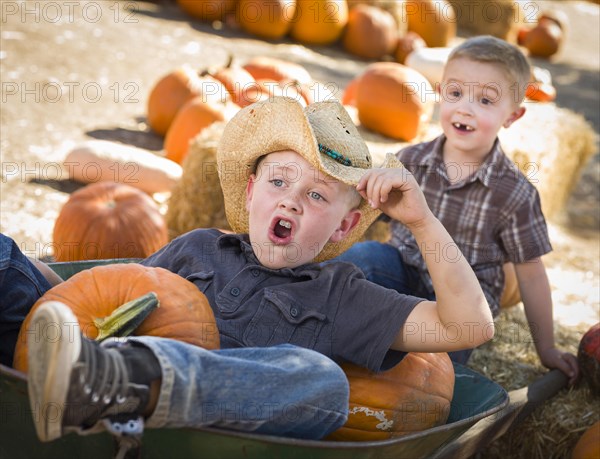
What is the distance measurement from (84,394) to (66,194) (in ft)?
10.3

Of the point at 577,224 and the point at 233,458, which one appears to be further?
the point at 577,224

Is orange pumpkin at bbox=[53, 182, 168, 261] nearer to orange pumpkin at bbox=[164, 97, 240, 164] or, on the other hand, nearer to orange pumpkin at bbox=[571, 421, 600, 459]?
orange pumpkin at bbox=[164, 97, 240, 164]

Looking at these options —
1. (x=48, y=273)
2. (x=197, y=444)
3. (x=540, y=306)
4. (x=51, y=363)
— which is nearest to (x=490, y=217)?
(x=540, y=306)

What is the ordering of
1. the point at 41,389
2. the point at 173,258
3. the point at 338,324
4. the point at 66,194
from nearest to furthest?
the point at 41,389 < the point at 338,324 < the point at 173,258 < the point at 66,194

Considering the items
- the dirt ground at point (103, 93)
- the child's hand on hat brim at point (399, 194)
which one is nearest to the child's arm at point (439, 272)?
the child's hand on hat brim at point (399, 194)

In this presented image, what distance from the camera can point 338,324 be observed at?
2088mm

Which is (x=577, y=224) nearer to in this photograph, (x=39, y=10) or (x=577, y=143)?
(x=577, y=143)

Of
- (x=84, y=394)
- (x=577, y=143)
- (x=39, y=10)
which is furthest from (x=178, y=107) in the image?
(x=84, y=394)

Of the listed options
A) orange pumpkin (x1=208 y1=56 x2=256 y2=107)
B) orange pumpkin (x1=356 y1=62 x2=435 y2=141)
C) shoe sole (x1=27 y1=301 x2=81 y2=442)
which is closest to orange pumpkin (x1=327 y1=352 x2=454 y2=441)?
shoe sole (x1=27 y1=301 x2=81 y2=442)

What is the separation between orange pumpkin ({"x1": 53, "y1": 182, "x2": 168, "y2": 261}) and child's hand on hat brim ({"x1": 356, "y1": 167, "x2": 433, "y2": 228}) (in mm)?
1816

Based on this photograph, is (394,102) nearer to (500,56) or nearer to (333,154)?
(500,56)

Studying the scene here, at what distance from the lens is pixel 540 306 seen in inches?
118

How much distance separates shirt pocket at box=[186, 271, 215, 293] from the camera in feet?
7.26

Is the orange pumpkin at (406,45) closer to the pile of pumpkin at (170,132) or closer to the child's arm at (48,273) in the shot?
the pile of pumpkin at (170,132)
